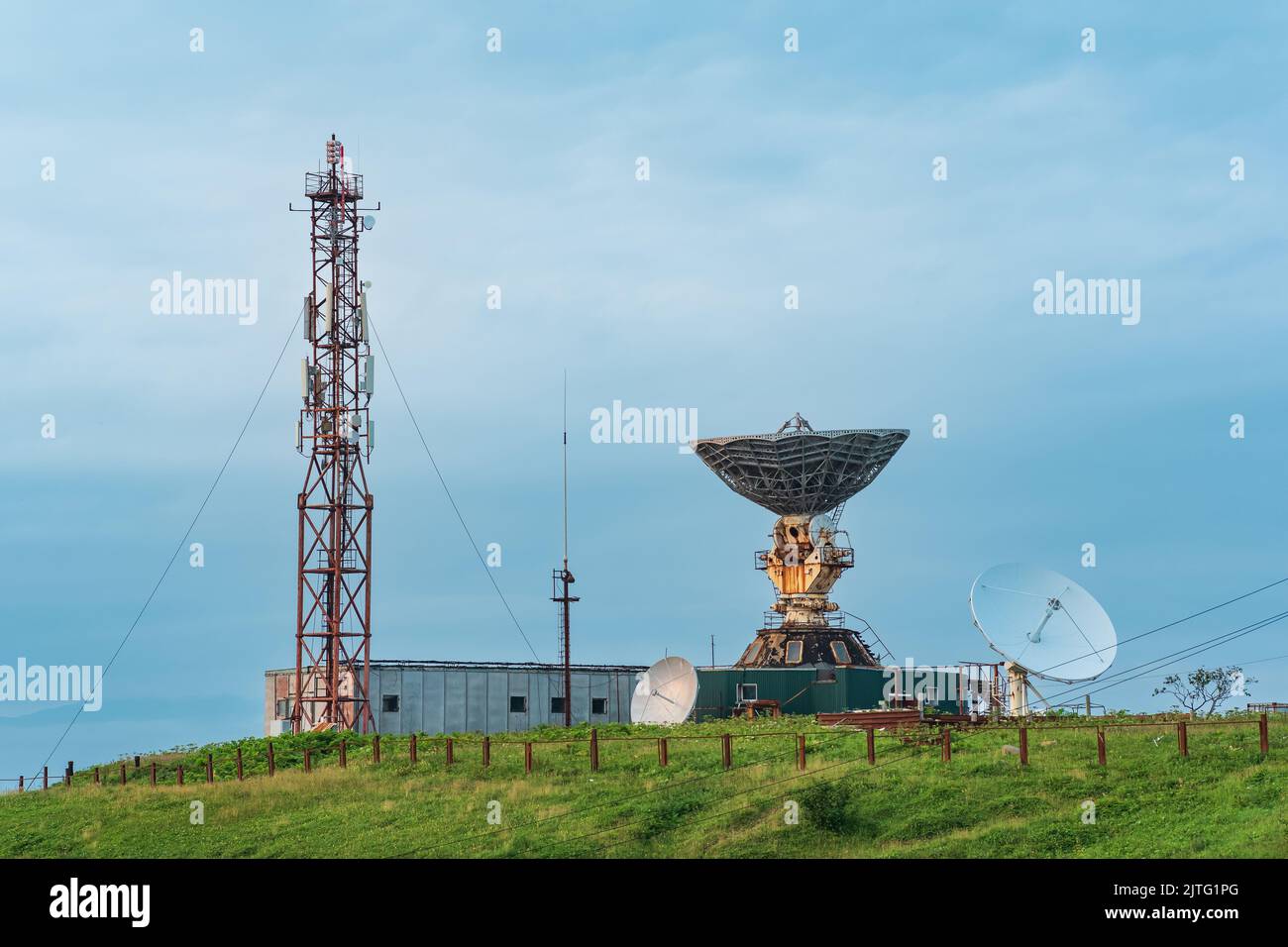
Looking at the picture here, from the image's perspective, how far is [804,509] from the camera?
72125 mm

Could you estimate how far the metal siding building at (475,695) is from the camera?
71.1 m

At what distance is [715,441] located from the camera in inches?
2869

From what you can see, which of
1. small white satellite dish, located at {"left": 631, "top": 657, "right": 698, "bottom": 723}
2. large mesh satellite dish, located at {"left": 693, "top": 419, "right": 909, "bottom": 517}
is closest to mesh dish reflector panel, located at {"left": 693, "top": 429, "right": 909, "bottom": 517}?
large mesh satellite dish, located at {"left": 693, "top": 419, "right": 909, "bottom": 517}

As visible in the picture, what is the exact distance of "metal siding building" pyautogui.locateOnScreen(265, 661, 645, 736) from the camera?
71.1 metres

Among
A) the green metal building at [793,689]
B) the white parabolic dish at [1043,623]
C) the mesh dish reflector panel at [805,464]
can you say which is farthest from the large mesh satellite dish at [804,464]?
the white parabolic dish at [1043,623]

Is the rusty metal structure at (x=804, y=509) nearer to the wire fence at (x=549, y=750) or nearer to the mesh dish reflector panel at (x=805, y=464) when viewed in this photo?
the mesh dish reflector panel at (x=805, y=464)

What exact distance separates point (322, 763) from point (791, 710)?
73.2ft

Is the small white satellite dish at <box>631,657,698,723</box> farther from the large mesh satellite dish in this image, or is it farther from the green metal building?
the large mesh satellite dish

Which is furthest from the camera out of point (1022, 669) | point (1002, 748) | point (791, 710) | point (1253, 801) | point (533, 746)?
point (791, 710)

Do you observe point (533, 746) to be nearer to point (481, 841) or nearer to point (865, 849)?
point (481, 841)

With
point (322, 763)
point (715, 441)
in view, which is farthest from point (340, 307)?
point (322, 763)

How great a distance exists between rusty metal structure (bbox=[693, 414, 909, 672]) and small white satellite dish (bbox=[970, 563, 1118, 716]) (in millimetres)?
15712

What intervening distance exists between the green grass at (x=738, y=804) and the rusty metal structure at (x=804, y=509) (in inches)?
726

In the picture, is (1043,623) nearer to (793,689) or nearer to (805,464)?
(793,689)
